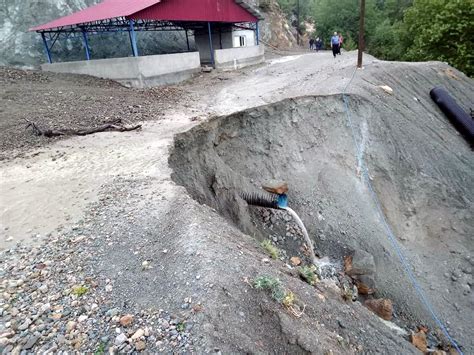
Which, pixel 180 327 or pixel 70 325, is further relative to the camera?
pixel 70 325

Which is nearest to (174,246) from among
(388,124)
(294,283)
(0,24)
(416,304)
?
(294,283)

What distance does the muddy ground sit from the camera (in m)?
3.54

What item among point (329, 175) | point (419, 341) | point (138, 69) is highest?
point (138, 69)

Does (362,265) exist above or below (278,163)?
below

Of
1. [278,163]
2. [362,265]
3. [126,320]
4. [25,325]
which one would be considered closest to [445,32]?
[278,163]

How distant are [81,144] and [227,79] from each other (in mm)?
11156

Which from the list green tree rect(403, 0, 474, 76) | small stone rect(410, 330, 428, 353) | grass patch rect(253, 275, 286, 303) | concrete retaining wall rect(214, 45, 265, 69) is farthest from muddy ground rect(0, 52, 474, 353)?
green tree rect(403, 0, 474, 76)

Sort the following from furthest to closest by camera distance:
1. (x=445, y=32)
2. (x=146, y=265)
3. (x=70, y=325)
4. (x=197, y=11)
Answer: (x=445, y=32) → (x=197, y=11) → (x=146, y=265) → (x=70, y=325)

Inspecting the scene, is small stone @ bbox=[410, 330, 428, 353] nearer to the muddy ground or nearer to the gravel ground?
the muddy ground

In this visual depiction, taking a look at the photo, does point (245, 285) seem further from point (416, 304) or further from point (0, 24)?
point (0, 24)

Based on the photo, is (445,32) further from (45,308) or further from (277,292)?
(45,308)

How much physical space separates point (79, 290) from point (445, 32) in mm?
25448

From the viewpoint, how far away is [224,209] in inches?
321

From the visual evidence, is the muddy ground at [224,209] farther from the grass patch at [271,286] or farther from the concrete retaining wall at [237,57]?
the concrete retaining wall at [237,57]
